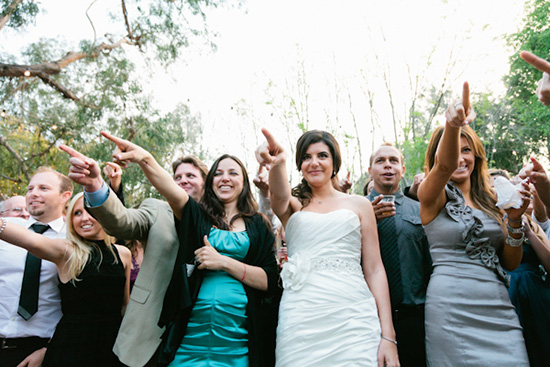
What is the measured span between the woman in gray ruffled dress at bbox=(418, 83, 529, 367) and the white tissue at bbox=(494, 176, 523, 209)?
0.05 metres

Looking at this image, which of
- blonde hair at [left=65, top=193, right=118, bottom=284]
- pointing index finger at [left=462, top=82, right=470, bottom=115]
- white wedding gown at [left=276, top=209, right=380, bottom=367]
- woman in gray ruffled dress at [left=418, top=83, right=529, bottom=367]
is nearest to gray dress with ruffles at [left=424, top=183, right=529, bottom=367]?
woman in gray ruffled dress at [left=418, top=83, right=529, bottom=367]

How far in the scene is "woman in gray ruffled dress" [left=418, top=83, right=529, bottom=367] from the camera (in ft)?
7.98

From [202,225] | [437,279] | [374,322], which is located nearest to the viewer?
[374,322]

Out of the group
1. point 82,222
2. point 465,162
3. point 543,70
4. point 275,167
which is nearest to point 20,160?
point 82,222

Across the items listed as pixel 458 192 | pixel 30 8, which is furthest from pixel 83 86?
pixel 458 192

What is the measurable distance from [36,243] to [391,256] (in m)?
2.66

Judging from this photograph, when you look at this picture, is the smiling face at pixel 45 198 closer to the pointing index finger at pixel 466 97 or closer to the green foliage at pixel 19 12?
the pointing index finger at pixel 466 97

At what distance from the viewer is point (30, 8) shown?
11227 millimetres

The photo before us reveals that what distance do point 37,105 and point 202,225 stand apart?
47.2 feet

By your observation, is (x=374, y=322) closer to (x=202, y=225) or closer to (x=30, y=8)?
(x=202, y=225)

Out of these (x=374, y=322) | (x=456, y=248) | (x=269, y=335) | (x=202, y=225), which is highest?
(x=202, y=225)

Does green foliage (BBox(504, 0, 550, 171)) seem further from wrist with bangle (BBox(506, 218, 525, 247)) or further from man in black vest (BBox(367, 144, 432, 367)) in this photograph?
wrist with bangle (BBox(506, 218, 525, 247))

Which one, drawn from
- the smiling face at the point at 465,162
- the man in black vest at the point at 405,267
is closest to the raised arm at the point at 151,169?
the man in black vest at the point at 405,267

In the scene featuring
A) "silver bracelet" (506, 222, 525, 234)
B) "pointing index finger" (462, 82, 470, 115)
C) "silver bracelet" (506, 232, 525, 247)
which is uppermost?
"pointing index finger" (462, 82, 470, 115)
